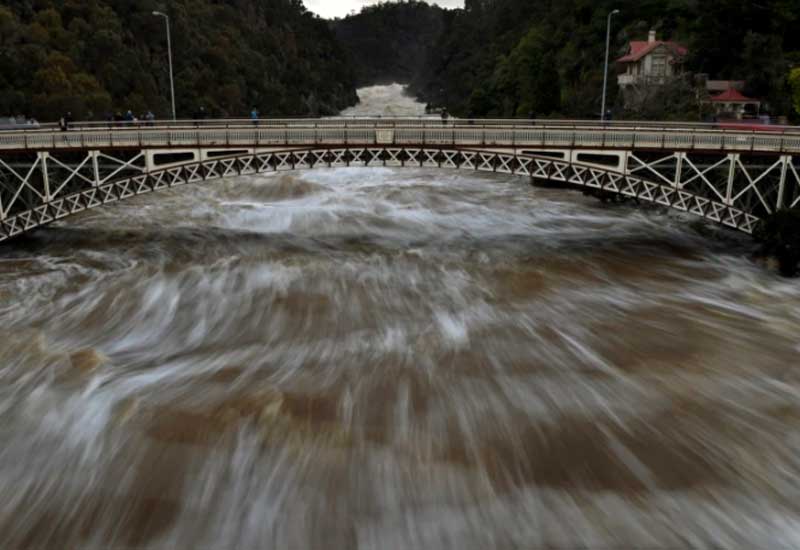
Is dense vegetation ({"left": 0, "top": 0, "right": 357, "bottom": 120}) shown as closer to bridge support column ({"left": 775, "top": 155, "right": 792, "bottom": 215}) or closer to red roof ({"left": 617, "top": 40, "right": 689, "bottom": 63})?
red roof ({"left": 617, "top": 40, "right": 689, "bottom": 63})

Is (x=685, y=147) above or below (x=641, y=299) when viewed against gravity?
above

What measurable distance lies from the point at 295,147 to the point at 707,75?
141ft

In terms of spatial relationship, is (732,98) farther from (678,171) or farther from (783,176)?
(678,171)

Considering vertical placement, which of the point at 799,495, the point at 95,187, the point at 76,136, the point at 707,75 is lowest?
the point at 799,495

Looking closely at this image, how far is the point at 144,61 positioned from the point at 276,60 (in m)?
54.7

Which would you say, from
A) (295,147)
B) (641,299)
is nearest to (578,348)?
(641,299)

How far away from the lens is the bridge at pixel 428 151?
33500 millimetres

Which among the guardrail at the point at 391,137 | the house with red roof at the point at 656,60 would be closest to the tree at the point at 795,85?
the house with red roof at the point at 656,60

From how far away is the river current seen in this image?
1409 cm

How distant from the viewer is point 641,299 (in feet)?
92.1

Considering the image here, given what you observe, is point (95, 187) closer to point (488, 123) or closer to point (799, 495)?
point (488, 123)

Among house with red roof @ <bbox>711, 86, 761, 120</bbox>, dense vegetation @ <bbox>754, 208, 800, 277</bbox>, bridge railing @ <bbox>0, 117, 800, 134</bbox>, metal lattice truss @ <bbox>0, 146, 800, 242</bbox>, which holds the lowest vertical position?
dense vegetation @ <bbox>754, 208, 800, 277</bbox>

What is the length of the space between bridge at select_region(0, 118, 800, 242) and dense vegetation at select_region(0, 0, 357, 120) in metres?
35.3

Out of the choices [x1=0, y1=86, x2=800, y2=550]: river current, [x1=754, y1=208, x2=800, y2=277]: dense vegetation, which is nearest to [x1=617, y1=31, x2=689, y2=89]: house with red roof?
[x1=0, y1=86, x2=800, y2=550]: river current
